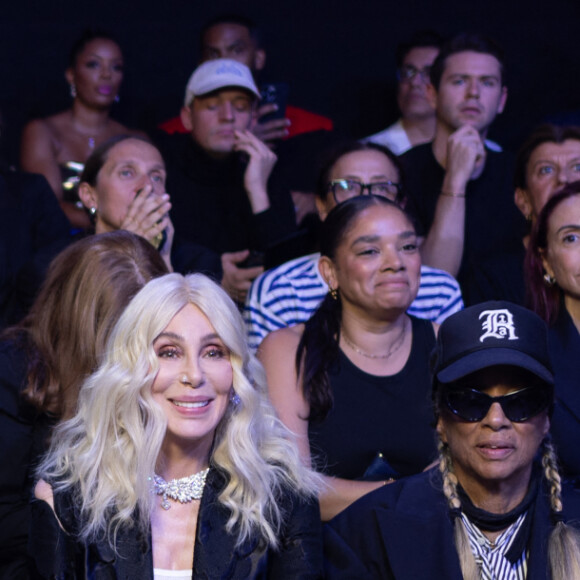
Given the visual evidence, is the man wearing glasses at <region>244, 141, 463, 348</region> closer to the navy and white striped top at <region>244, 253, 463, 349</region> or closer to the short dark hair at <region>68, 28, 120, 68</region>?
the navy and white striped top at <region>244, 253, 463, 349</region>

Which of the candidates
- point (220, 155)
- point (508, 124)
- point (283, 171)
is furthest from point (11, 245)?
point (508, 124)

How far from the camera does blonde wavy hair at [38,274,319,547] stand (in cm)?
253

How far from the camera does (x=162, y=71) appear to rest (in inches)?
216

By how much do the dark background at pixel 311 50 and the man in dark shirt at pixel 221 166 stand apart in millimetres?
878

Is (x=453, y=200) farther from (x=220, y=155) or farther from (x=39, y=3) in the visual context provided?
(x=39, y=3)

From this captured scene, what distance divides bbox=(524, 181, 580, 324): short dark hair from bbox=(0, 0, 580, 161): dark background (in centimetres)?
194

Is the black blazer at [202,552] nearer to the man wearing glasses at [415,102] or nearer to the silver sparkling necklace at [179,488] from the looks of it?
the silver sparkling necklace at [179,488]

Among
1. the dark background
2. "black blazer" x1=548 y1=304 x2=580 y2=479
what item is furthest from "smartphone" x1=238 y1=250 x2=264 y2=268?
the dark background

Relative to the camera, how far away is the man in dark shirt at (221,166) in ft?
14.9

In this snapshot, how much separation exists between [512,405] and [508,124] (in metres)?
3.54

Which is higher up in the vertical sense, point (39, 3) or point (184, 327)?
point (39, 3)

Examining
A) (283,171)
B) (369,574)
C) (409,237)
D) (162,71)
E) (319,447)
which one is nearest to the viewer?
(369,574)

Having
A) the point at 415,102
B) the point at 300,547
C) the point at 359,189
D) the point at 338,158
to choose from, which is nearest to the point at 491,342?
the point at 300,547

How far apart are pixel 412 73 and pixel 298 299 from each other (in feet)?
6.41
